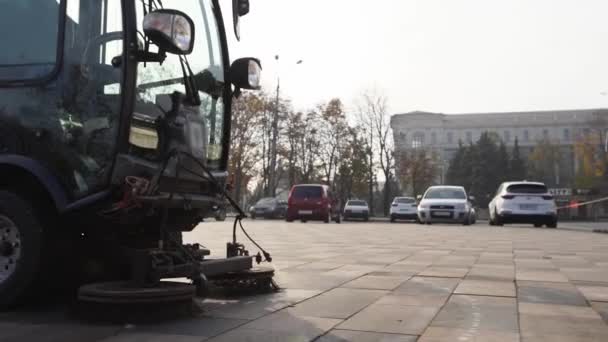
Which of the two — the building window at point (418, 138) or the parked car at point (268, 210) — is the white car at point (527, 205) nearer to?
the parked car at point (268, 210)

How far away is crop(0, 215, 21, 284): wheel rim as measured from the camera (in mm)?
4113

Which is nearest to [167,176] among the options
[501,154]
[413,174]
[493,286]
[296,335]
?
[296,335]

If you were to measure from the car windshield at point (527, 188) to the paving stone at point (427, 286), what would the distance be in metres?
18.4

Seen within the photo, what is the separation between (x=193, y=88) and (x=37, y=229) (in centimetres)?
159

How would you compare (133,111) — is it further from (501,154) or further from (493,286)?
(501,154)

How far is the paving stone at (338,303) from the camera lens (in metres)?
4.17

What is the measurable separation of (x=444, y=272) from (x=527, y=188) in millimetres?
17985

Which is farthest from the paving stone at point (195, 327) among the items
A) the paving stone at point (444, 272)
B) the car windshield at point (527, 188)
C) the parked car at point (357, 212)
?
the parked car at point (357, 212)

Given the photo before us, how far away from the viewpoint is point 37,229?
4.07 metres

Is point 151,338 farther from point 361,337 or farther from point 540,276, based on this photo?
point 540,276

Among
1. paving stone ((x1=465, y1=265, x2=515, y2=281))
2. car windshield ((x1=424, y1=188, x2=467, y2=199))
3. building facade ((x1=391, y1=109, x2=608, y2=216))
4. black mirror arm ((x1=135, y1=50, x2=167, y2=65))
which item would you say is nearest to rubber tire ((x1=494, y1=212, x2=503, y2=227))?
car windshield ((x1=424, y1=188, x2=467, y2=199))

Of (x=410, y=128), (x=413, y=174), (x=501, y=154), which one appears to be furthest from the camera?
(x=410, y=128)

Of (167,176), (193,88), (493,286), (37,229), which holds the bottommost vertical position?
(493,286)

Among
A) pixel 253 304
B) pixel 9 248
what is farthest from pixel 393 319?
pixel 9 248
